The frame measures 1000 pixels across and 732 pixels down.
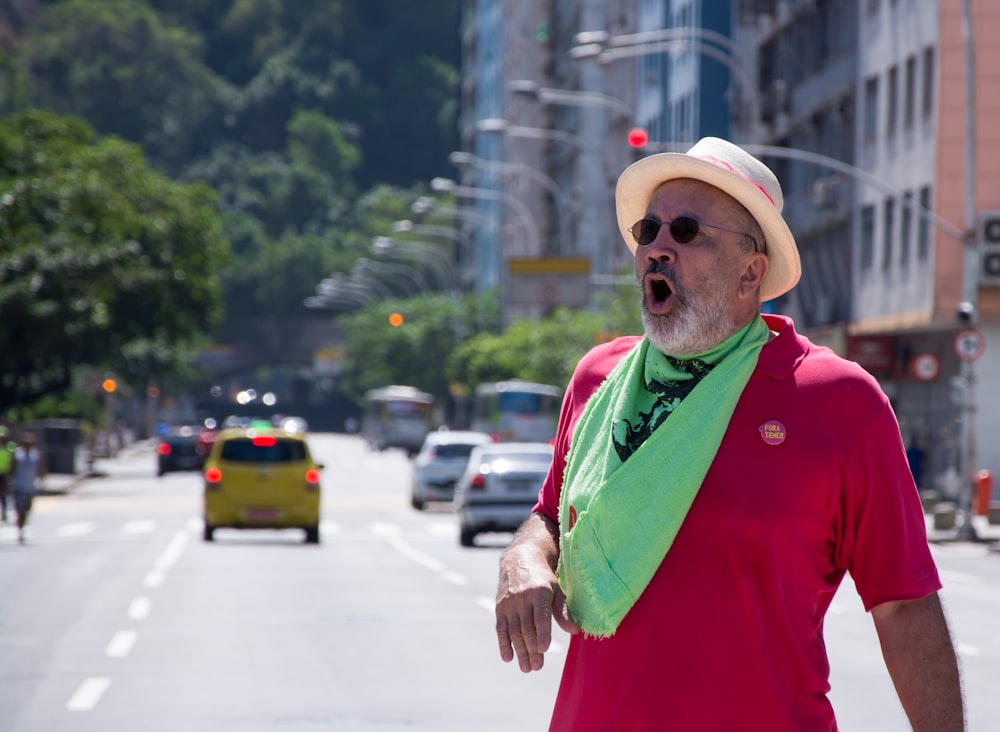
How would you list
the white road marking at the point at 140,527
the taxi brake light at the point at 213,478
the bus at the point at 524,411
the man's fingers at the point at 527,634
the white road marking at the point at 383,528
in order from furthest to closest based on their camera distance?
Result: the bus at the point at 524,411, the white road marking at the point at 383,528, the white road marking at the point at 140,527, the taxi brake light at the point at 213,478, the man's fingers at the point at 527,634

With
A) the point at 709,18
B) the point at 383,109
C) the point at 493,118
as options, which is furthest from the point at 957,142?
the point at 383,109

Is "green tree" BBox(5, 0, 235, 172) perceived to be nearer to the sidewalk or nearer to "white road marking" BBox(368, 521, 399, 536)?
the sidewalk

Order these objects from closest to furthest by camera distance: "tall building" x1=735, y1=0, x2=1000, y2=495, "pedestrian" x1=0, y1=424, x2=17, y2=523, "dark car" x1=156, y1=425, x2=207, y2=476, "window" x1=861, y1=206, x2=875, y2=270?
1. "pedestrian" x1=0, y1=424, x2=17, y2=523
2. "tall building" x1=735, y1=0, x2=1000, y2=495
3. "window" x1=861, y1=206, x2=875, y2=270
4. "dark car" x1=156, y1=425, x2=207, y2=476

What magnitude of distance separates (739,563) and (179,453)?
70.1 meters

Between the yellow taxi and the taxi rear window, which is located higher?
the taxi rear window

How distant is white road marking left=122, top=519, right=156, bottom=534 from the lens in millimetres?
35281

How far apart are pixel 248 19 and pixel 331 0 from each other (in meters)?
7.41

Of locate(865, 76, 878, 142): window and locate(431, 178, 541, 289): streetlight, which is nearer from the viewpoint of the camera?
locate(865, 76, 878, 142): window

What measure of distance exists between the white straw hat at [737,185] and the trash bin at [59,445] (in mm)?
62539

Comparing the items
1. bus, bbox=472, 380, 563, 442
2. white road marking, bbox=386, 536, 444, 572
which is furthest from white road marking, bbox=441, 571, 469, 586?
bus, bbox=472, 380, 563, 442

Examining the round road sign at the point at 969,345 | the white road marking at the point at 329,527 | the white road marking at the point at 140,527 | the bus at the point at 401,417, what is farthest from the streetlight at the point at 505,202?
the round road sign at the point at 969,345

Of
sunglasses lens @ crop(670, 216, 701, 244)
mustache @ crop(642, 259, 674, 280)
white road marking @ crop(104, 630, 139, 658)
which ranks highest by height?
sunglasses lens @ crop(670, 216, 701, 244)

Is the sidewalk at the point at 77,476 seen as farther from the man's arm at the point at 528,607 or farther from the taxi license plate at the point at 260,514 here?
the man's arm at the point at 528,607

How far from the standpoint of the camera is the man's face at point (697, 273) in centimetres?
373
